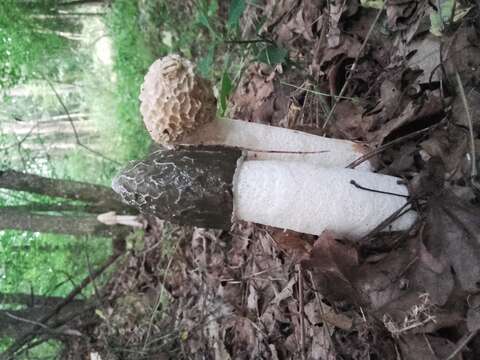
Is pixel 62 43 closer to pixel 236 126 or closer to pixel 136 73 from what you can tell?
pixel 136 73

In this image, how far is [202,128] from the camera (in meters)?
3.54

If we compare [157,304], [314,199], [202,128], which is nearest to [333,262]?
[314,199]

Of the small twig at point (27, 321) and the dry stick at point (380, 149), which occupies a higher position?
the dry stick at point (380, 149)

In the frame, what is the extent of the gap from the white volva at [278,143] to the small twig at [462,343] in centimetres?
144

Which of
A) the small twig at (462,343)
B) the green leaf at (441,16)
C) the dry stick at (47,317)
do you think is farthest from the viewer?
the dry stick at (47,317)

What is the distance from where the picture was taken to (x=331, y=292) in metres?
3.12

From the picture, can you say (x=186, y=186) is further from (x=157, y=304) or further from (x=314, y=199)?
(x=157, y=304)

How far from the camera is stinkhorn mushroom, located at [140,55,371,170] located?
10.8 ft

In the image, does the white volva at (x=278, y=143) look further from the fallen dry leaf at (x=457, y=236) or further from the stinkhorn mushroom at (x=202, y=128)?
the fallen dry leaf at (x=457, y=236)

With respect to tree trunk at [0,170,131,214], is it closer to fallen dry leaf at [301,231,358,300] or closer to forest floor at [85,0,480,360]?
forest floor at [85,0,480,360]

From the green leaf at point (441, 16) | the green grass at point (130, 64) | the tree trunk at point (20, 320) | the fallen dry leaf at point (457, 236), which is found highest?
the green leaf at point (441, 16)

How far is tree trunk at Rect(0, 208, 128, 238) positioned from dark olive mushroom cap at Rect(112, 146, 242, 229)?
476 cm

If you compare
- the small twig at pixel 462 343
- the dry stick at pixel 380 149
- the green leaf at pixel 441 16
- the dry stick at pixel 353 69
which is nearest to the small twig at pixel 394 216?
the dry stick at pixel 380 149

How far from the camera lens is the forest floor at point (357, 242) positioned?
272cm
